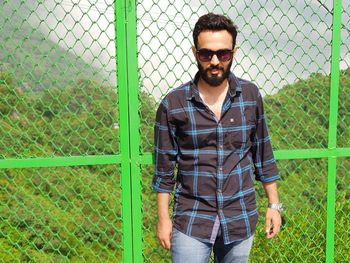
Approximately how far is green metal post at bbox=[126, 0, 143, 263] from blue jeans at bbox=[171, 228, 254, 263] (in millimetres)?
507

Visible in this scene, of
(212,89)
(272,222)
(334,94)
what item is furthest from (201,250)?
(334,94)

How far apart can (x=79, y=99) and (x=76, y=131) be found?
17 cm

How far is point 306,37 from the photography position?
8.83 feet

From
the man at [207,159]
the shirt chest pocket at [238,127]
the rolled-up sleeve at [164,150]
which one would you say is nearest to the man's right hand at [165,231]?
the man at [207,159]

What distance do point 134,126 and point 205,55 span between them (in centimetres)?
67

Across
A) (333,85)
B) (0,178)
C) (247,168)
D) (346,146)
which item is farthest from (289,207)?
(0,178)

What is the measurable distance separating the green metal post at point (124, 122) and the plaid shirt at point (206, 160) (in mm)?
448

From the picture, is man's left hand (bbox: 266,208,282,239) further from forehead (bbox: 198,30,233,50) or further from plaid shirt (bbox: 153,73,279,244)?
forehead (bbox: 198,30,233,50)

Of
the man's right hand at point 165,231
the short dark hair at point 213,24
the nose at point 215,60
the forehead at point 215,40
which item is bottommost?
the man's right hand at point 165,231

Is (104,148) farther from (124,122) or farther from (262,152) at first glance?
(262,152)

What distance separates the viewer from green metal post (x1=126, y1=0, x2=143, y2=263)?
7.54ft

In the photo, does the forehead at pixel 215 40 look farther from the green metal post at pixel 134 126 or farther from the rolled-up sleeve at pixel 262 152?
the green metal post at pixel 134 126

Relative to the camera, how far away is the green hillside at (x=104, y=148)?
2396mm

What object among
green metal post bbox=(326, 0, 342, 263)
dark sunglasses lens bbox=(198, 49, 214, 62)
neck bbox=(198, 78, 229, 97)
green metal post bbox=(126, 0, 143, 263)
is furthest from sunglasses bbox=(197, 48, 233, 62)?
green metal post bbox=(326, 0, 342, 263)
